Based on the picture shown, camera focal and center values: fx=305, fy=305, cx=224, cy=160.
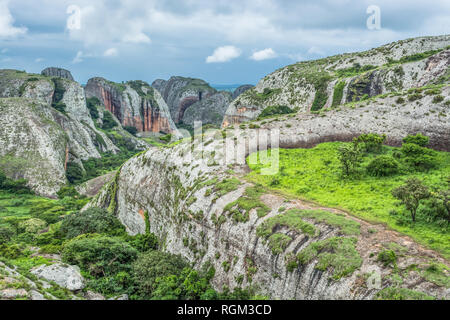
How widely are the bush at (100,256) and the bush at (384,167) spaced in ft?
66.2

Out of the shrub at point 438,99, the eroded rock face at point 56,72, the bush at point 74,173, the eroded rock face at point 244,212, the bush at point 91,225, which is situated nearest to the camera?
the eroded rock face at point 244,212

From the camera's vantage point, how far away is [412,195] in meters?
16.5

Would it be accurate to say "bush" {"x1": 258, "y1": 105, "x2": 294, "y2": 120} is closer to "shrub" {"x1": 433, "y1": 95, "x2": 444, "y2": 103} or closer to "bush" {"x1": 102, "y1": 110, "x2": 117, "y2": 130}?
"shrub" {"x1": 433, "y1": 95, "x2": 444, "y2": 103}

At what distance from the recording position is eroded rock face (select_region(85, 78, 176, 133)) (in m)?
152

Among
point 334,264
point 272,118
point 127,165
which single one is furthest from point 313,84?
point 334,264

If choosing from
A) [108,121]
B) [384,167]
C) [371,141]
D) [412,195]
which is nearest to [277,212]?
[412,195]

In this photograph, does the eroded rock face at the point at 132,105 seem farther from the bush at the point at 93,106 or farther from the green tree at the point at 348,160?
the green tree at the point at 348,160

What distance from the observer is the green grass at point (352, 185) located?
15609 mm

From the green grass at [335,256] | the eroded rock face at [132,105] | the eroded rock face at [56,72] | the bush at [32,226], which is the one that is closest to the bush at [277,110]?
the bush at [32,226]

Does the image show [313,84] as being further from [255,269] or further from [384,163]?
[255,269]

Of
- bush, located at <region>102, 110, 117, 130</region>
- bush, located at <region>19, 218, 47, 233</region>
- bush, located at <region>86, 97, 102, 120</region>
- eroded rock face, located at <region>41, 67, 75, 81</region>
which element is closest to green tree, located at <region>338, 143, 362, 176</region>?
bush, located at <region>19, 218, 47, 233</region>

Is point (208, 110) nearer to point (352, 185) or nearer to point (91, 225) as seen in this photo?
point (91, 225)

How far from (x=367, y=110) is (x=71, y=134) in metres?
94.4

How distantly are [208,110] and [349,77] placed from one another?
117 m
